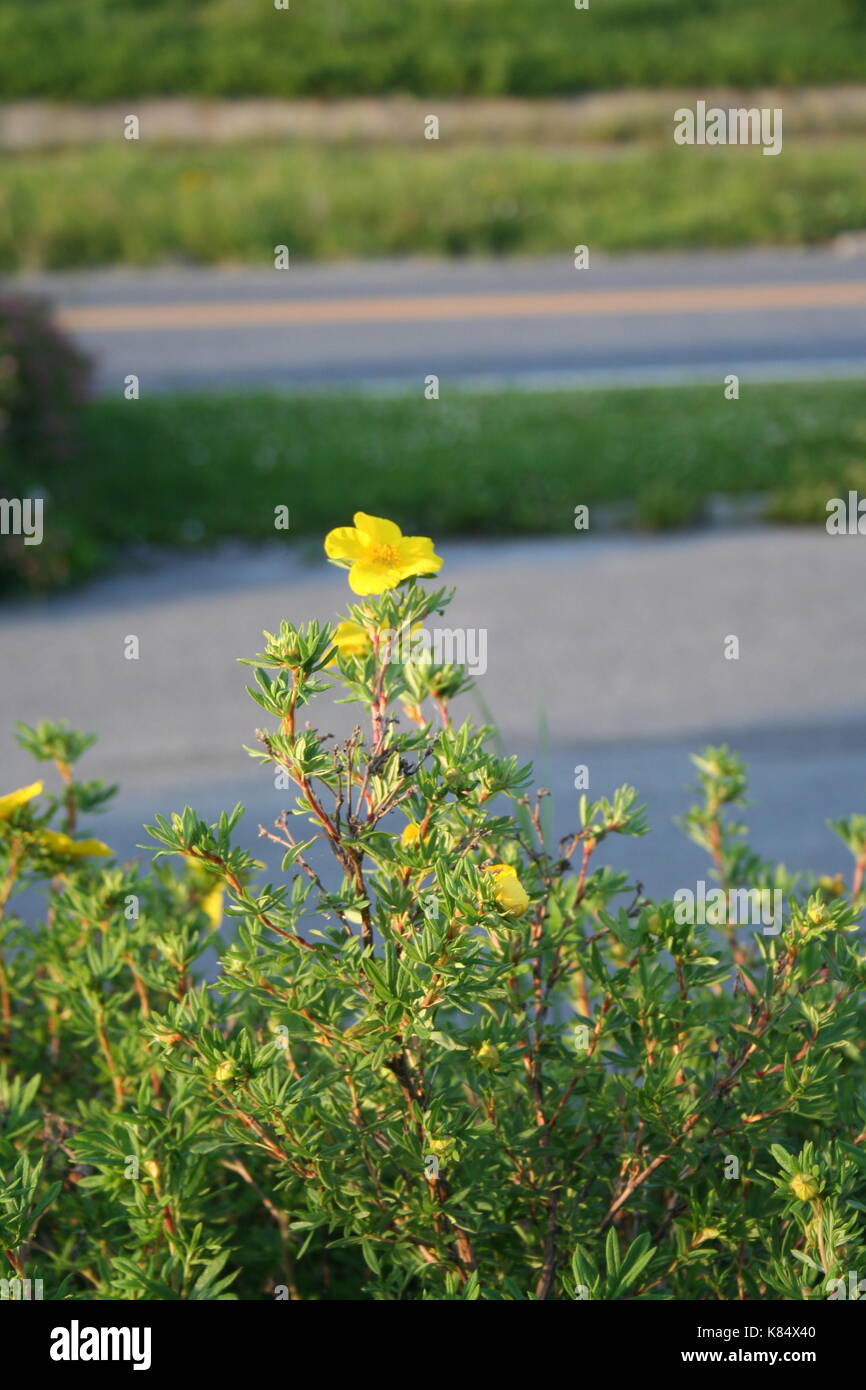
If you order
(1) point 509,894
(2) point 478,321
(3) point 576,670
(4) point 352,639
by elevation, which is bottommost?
(1) point 509,894

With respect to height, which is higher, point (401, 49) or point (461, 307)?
point (401, 49)

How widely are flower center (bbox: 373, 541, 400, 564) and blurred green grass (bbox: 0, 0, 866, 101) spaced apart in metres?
19.2

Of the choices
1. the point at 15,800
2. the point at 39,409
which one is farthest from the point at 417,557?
the point at 39,409

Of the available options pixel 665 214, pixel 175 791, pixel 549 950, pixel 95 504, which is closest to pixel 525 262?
pixel 665 214

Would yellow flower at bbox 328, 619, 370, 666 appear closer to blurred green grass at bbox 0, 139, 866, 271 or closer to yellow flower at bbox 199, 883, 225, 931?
yellow flower at bbox 199, 883, 225, 931

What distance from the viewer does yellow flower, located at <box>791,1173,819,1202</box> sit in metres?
1.51

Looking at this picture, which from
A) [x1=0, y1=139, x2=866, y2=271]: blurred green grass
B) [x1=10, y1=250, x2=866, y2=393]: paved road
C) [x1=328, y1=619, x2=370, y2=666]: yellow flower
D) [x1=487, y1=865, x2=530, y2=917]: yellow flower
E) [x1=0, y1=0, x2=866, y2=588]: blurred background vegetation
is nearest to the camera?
[x1=487, y1=865, x2=530, y2=917]: yellow flower

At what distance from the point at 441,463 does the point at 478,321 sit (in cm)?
518

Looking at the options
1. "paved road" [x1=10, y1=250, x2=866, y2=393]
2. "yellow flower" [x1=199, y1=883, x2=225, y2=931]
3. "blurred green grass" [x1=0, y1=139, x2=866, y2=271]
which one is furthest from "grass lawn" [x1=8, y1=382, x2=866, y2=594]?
"blurred green grass" [x1=0, y1=139, x2=866, y2=271]

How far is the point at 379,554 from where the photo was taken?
165 cm

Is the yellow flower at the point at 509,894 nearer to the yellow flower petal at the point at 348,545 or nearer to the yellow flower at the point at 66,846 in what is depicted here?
the yellow flower petal at the point at 348,545

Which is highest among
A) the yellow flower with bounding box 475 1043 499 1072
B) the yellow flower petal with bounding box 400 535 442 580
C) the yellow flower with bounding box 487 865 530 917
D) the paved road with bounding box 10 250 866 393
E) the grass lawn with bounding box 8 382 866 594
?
the paved road with bounding box 10 250 866 393

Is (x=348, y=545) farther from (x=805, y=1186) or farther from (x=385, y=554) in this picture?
(x=805, y=1186)
